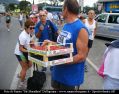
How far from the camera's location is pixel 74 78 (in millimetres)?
4027

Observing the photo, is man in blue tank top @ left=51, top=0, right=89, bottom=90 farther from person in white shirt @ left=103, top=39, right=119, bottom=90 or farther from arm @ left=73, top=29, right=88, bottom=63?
person in white shirt @ left=103, top=39, right=119, bottom=90

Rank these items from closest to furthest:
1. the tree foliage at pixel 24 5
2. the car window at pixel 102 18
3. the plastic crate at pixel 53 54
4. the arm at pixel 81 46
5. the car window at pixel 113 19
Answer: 1. the plastic crate at pixel 53 54
2. the arm at pixel 81 46
3. the car window at pixel 113 19
4. the car window at pixel 102 18
5. the tree foliage at pixel 24 5

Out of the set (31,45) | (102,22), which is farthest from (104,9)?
(31,45)

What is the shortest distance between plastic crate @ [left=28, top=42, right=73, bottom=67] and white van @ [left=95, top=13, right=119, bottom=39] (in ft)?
46.9

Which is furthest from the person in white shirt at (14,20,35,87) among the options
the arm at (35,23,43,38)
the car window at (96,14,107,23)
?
the car window at (96,14,107,23)

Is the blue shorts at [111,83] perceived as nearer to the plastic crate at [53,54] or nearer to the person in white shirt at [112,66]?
the person in white shirt at [112,66]

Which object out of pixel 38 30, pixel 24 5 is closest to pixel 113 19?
pixel 38 30

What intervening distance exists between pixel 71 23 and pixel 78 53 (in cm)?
37

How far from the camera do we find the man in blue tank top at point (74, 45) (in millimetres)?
3872

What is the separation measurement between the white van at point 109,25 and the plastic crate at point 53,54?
14.3 metres

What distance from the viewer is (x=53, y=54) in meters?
3.67

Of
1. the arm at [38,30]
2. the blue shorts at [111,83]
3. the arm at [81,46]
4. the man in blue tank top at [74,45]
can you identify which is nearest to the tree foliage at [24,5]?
the arm at [38,30]

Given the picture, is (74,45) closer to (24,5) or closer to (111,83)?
(111,83)

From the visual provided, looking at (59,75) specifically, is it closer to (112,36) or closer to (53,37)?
(53,37)
